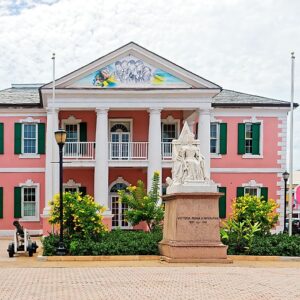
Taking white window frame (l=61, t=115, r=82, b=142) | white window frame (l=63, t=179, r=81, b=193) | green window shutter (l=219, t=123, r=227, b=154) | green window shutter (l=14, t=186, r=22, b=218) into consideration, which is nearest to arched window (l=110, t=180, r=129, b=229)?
white window frame (l=63, t=179, r=81, b=193)

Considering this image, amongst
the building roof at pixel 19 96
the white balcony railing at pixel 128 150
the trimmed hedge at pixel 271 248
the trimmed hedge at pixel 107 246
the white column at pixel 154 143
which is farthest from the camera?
the building roof at pixel 19 96

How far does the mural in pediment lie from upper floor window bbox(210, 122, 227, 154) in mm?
3989

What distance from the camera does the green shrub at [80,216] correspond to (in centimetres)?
1905

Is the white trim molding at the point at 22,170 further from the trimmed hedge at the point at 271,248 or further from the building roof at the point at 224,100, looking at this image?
the trimmed hedge at the point at 271,248

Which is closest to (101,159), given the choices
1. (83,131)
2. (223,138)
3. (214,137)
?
(83,131)

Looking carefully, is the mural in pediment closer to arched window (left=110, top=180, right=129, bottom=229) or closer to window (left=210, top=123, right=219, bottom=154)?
window (left=210, top=123, right=219, bottom=154)

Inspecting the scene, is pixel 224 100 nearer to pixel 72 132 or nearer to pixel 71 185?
pixel 72 132

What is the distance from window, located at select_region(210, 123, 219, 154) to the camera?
116 feet

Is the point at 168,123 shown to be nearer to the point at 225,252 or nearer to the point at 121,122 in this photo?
the point at 121,122

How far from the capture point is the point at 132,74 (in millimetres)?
32312

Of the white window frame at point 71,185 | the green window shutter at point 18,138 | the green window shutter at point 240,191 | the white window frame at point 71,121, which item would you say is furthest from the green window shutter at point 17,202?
the green window shutter at point 240,191

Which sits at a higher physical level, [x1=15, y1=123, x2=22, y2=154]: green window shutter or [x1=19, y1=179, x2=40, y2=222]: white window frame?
[x1=15, y1=123, x2=22, y2=154]: green window shutter

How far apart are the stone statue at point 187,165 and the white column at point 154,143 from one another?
1419 centimetres

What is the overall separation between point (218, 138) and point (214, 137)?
0.23 m
